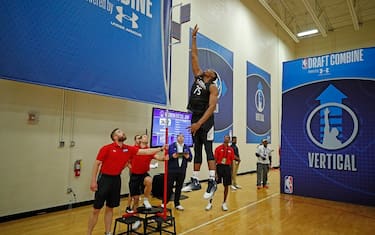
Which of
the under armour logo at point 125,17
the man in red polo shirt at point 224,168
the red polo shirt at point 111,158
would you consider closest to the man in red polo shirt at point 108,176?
the red polo shirt at point 111,158

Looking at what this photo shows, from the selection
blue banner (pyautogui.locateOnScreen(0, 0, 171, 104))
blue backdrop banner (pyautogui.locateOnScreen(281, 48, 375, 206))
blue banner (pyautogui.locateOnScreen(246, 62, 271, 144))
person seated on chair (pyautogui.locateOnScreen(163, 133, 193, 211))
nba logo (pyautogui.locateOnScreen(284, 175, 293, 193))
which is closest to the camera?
blue banner (pyautogui.locateOnScreen(0, 0, 171, 104))

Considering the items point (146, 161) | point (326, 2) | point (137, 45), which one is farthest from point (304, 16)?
point (146, 161)

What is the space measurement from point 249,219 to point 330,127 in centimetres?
341

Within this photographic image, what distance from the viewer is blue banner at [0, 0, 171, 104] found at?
13.0 ft

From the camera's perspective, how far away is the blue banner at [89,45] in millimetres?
3953

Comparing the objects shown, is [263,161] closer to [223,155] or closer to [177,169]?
[223,155]

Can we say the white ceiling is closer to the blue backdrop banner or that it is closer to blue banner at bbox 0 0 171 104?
the blue backdrop banner

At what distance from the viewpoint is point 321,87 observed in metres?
7.07

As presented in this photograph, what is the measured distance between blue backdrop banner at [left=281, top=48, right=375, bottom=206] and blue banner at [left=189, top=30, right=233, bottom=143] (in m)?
2.44

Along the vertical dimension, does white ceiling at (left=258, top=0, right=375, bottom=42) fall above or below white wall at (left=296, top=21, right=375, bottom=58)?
above

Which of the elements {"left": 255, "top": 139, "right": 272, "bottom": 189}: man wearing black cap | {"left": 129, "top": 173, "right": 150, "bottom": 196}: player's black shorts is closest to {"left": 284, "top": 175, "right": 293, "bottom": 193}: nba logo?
{"left": 255, "top": 139, "right": 272, "bottom": 189}: man wearing black cap

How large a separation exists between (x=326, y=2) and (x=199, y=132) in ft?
42.9

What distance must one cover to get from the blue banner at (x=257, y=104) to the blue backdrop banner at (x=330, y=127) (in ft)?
12.7

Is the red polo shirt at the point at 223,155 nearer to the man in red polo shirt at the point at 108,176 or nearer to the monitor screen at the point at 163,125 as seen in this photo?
the monitor screen at the point at 163,125
